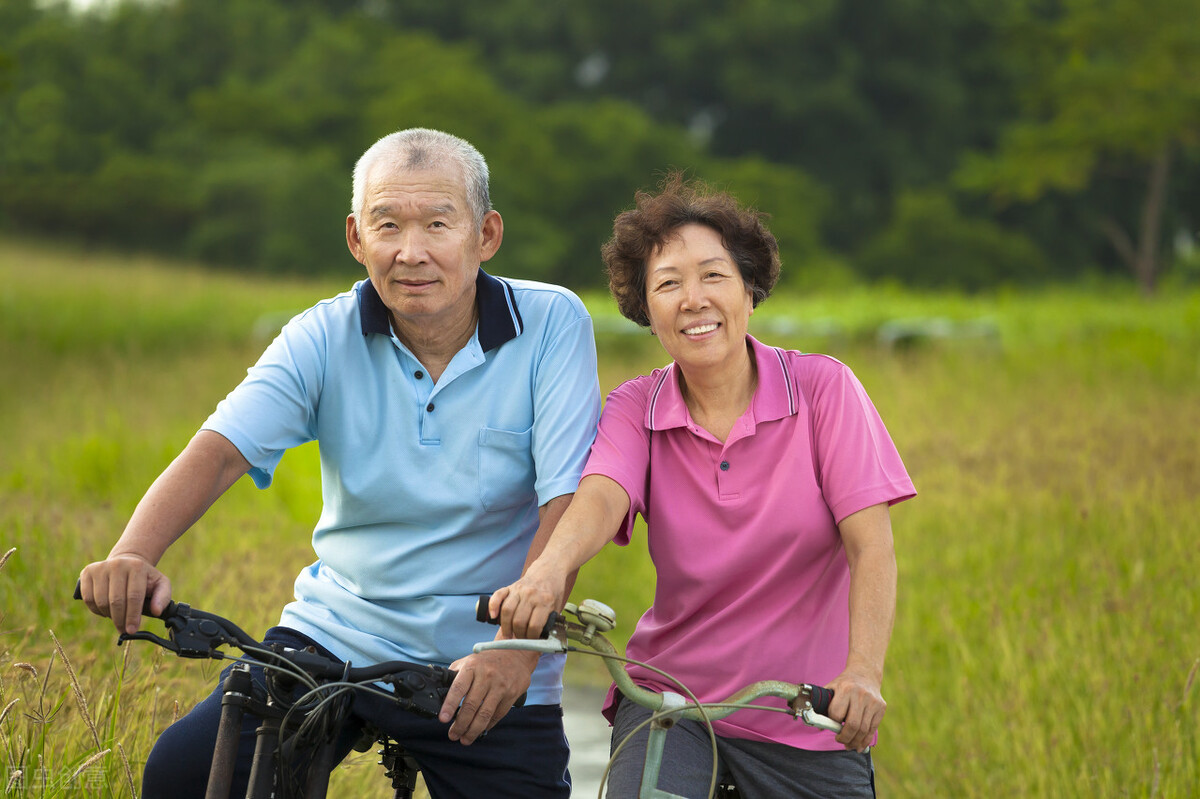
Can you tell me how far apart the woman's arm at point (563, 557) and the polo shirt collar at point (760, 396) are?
0.69 feet

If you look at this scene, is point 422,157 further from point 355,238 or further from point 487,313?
point 487,313

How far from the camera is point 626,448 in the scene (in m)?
2.74

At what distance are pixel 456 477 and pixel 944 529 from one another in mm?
4484

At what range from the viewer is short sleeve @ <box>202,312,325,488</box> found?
8.91 feet

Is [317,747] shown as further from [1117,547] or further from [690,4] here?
[690,4]

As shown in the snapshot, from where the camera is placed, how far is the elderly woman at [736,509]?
2580 millimetres

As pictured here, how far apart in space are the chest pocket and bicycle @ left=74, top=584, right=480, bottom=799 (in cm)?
55

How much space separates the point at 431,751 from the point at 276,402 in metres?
0.84

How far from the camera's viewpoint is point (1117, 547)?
563cm

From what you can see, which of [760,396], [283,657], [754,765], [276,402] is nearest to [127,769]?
[283,657]

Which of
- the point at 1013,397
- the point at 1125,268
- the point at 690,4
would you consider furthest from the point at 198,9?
the point at 1013,397

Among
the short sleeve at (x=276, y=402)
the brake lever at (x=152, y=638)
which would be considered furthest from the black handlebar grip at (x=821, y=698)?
the short sleeve at (x=276, y=402)

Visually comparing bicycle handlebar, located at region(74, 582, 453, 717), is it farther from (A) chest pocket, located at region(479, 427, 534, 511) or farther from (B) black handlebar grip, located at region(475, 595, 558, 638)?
(A) chest pocket, located at region(479, 427, 534, 511)

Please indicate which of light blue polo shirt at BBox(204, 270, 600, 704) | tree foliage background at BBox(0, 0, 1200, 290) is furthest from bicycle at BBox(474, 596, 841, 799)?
tree foliage background at BBox(0, 0, 1200, 290)
